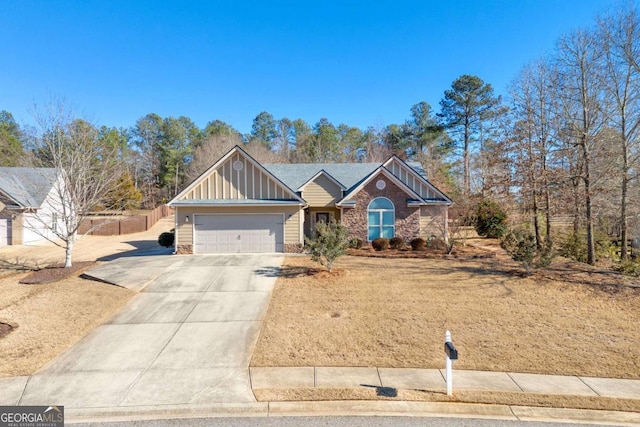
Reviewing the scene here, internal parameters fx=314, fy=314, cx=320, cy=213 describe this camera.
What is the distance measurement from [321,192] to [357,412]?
15.7 metres

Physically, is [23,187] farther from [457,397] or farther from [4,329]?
[457,397]

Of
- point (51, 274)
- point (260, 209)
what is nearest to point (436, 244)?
point (260, 209)

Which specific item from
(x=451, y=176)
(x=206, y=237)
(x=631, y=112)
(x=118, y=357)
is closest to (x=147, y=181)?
(x=206, y=237)

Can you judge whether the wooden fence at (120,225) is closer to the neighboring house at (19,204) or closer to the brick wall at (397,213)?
the neighboring house at (19,204)

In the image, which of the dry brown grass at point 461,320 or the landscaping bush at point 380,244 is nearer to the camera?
the dry brown grass at point 461,320

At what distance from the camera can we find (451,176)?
35.9 meters

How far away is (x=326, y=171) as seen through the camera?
21.1 metres

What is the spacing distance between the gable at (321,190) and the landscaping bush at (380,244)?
384 cm

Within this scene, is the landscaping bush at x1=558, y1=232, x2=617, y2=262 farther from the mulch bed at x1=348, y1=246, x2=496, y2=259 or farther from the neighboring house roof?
the neighboring house roof

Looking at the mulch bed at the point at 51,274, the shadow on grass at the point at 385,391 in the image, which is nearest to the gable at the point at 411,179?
the shadow on grass at the point at 385,391

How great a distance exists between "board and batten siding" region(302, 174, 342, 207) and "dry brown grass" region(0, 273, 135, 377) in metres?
11.6

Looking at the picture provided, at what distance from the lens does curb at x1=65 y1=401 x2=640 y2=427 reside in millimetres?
4621

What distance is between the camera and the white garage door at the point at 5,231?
891 inches

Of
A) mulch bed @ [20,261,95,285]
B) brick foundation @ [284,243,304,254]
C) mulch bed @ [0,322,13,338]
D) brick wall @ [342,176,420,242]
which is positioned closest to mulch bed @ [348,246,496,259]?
brick wall @ [342,176,420,242]
